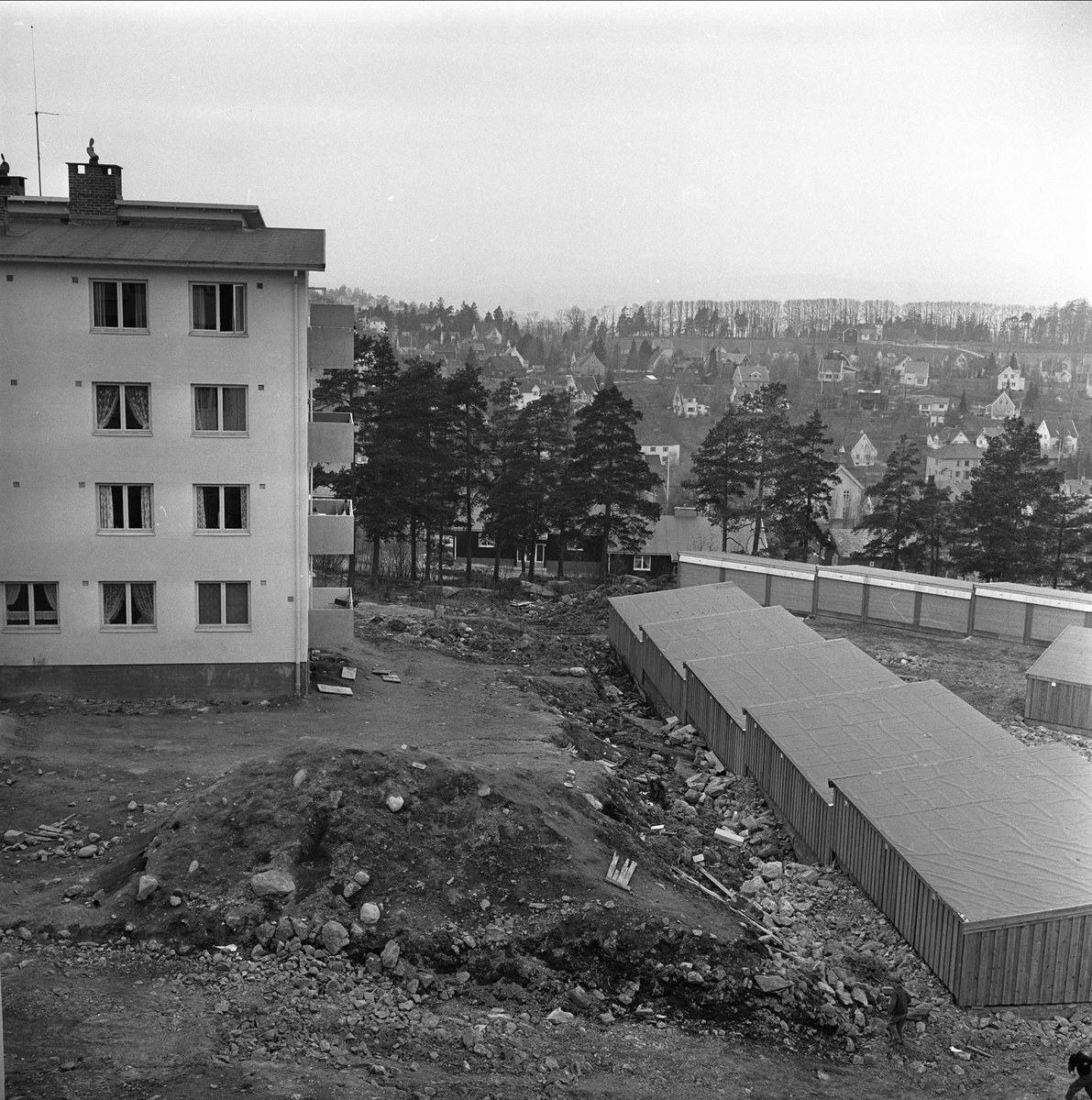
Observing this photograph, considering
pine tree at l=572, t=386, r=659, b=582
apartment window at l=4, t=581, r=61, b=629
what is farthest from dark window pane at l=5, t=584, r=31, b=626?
pine tree at l=572, t=386, r=659, b=582

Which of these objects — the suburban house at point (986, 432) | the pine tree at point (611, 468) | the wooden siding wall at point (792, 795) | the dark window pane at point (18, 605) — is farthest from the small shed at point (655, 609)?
the suburban house at point (986, 432)

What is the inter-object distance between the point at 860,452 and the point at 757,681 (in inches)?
3516

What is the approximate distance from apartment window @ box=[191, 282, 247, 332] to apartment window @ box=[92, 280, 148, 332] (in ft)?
3.71

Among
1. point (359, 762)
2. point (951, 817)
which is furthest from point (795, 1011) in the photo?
point (359, 762)

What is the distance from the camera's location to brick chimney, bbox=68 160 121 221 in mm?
25844

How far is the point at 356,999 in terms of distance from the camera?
1293cm

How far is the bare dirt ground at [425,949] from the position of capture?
11.9 m

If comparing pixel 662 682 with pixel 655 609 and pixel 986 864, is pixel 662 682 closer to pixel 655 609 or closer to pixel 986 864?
pixel 655 609

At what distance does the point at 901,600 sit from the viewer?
4078 centimetres

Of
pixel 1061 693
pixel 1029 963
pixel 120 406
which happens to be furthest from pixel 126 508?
pixel 1061 693

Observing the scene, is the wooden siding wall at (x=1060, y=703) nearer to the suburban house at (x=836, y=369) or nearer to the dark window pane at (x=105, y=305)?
the dark window pane at (x=105, y=305)

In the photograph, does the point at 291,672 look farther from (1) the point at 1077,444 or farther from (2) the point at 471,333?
(2) the point at 471,333

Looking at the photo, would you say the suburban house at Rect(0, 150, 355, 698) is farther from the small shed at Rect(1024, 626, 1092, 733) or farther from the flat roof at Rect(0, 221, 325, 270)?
the small shed at Rect(1024, 626, 1092, 733)

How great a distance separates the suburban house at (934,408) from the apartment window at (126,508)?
104003 mm
